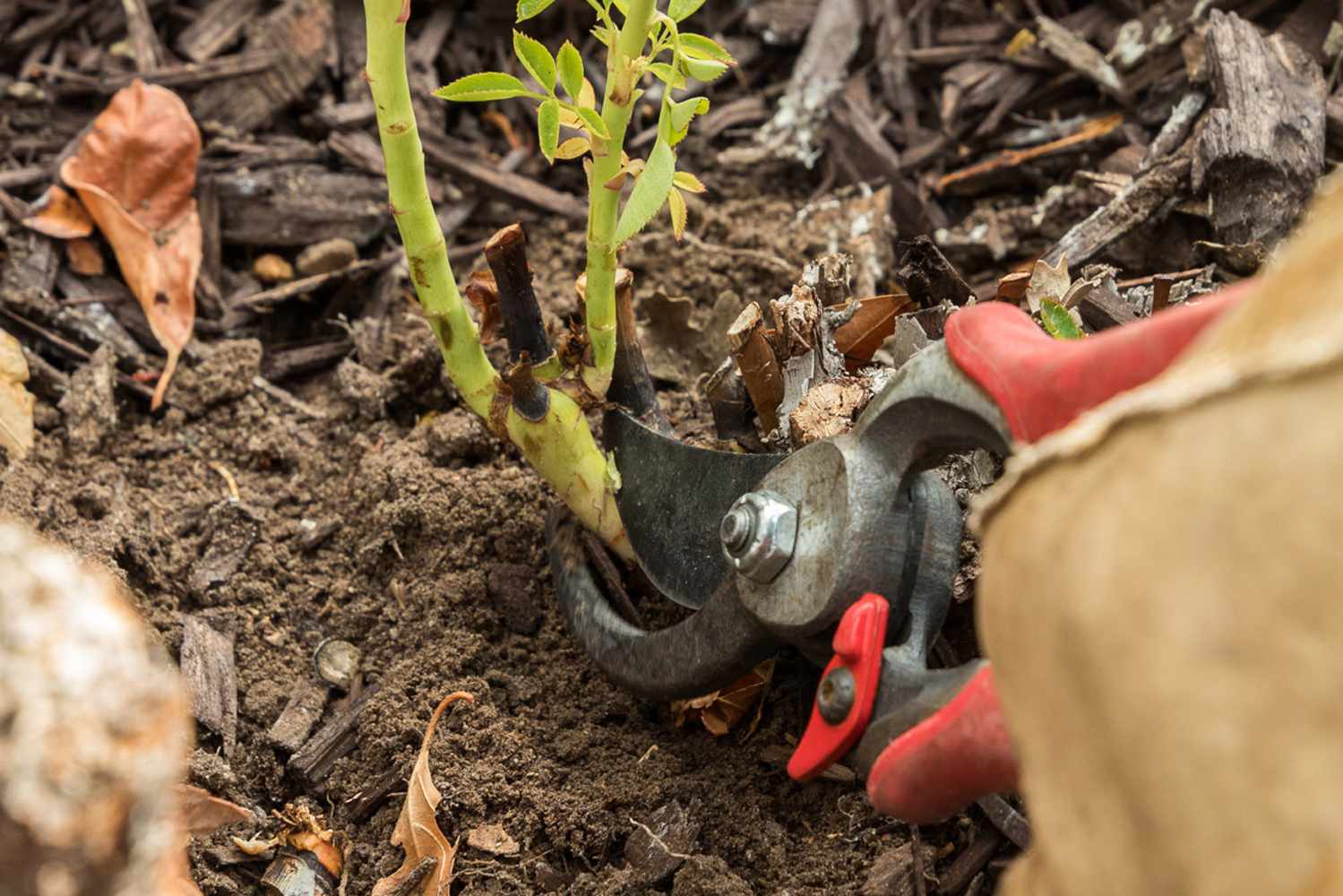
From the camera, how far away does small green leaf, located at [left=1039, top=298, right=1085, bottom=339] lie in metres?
1.53

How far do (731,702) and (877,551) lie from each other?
46cm

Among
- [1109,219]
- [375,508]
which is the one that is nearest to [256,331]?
[375,508]

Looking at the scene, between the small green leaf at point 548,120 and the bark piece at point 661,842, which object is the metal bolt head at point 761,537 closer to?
the bark piece at point 661,842

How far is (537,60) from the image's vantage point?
1.39 m

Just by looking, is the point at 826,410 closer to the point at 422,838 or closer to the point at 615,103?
the point at 615,103

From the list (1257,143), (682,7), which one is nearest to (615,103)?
(682,7)

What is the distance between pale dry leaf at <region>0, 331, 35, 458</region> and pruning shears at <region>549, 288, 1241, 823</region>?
1030mm

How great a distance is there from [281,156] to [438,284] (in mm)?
1117

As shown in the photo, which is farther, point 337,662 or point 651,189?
point 337,662

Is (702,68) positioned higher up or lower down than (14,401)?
higher up

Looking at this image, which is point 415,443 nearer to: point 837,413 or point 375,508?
point 375,508

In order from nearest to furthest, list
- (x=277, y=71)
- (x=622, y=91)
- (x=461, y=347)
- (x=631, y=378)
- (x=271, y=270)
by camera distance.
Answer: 1. (x=622, y=91)
2. (x=461, y=347)
3. (x=631, y=378)
4. (x=271, y=270)
5. (x=277, y=71)

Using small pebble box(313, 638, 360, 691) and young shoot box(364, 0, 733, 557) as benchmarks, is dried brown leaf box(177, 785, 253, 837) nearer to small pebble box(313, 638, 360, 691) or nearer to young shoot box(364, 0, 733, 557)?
small pebble box(313, 638, 360, 691)

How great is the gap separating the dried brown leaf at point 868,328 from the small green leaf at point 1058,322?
0.22 meters
